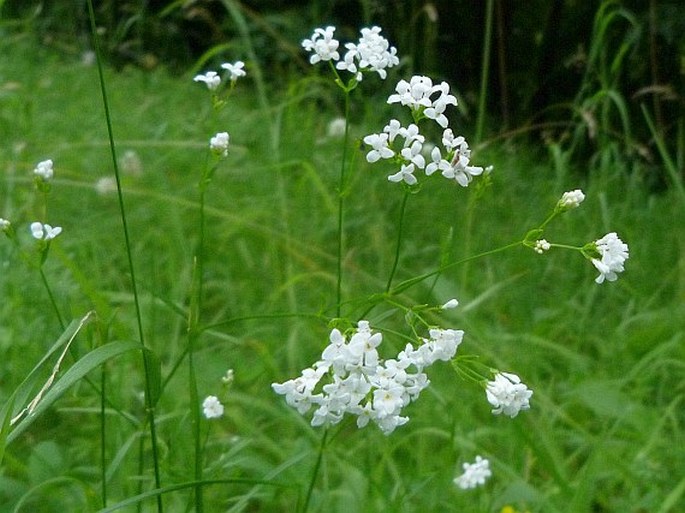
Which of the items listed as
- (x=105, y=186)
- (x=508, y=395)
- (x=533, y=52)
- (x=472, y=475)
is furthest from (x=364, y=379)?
(x=533, y=52)

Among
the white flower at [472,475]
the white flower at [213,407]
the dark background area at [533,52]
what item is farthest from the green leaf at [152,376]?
the dark background area at [533,52]

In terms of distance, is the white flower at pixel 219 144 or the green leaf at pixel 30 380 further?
the white flower at pixel 219 144

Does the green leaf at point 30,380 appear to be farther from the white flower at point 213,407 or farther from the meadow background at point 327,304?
the white flower at point 213,407

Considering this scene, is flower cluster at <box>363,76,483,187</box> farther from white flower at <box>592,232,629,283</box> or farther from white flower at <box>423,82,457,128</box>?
white flower at <box>592,232,629,283</box>

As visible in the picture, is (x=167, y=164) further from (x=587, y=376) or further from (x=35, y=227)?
(x=35, y=227)

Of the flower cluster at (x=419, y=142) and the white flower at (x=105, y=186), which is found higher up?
the flower cluster at (x=419, y=142)

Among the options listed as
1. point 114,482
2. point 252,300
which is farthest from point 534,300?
point 114,482
